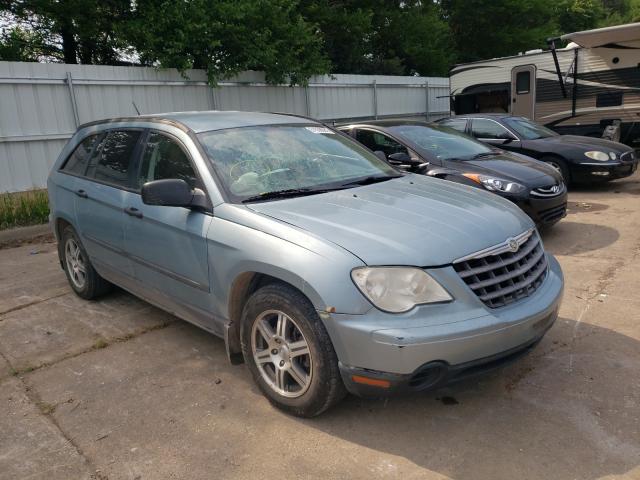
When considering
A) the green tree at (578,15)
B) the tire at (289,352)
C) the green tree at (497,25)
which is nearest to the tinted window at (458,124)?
the tire at (289,352)

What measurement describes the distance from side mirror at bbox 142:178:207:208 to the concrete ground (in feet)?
3.81

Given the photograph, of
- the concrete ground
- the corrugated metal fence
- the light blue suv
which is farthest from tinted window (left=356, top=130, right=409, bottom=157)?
the corrugated metal fence

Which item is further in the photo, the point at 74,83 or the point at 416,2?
the point at 416,2

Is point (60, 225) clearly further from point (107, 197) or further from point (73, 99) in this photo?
point (73, 99)

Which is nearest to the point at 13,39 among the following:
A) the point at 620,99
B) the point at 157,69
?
the point at 157,69

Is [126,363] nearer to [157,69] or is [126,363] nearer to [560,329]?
[560,329]

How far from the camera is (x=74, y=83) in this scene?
30.4 ft

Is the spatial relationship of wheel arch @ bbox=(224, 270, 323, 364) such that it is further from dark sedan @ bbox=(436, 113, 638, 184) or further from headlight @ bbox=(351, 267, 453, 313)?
dark sedan @ bbox=(436, 113, 638, 184)

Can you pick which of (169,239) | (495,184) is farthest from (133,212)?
(495,184)

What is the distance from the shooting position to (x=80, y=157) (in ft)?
16.3

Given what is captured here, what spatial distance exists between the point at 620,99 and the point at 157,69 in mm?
10010

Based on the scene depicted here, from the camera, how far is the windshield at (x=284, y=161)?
351cm

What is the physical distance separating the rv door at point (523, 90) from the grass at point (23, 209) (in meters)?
10.8

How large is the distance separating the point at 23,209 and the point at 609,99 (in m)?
12.1
